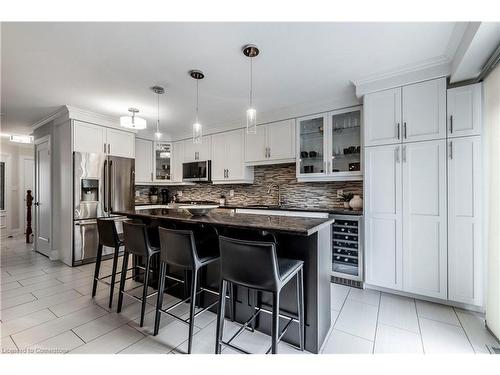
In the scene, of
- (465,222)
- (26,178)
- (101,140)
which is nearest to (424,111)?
(465,222)

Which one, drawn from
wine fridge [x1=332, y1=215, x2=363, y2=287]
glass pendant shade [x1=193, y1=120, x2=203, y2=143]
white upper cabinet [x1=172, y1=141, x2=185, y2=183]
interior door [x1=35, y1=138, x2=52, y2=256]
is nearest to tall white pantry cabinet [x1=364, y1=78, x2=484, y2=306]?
wine fridge [x1=332, y1=215, x2=363, y2=287]

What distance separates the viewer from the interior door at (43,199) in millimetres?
4080

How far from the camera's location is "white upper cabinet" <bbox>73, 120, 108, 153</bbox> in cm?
362

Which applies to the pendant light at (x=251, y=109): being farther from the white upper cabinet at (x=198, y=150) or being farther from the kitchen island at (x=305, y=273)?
the white upper cabinet at (x=198, y=150)

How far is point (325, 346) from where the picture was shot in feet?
5.75

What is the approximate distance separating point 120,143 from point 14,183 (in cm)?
430

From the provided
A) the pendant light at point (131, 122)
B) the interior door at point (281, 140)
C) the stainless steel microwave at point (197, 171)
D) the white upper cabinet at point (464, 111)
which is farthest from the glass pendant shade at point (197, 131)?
the white upper cabinet at point (464, 111)

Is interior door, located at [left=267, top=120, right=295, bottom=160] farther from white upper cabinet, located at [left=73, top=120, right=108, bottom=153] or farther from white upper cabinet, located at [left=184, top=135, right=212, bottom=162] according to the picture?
white upper cabinet, located at [left=73, top=120, right=108, bottom=153]

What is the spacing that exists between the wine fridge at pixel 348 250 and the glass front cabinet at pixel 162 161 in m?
3.80

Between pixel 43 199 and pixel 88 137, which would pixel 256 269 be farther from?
pixel 43 199
